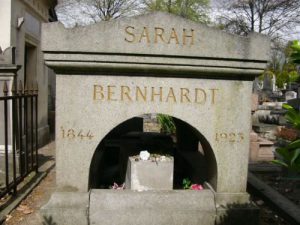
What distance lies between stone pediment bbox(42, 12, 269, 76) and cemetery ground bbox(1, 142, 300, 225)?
1564 millimetres

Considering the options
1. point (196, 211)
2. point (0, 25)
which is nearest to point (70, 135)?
point (196, 211)

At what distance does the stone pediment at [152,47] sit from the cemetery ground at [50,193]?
1564mm

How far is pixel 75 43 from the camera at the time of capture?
3375 millimetres

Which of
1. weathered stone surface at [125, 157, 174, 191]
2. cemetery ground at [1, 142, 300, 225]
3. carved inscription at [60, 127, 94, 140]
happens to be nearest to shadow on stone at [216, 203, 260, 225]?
cemetery ground at [1, 142, 300, 225]

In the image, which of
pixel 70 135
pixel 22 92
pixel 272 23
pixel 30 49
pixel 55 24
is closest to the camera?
pixel 55 24

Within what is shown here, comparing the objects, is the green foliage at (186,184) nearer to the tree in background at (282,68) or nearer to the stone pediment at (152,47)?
the stone pediment at (152,47)

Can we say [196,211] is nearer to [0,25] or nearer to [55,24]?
[55,24]

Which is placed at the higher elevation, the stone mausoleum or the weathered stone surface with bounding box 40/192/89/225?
the stone mausoleum

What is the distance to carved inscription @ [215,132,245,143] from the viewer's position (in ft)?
12.2

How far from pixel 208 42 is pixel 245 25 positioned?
102 ft

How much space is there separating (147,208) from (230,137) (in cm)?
105

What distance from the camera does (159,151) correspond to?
4.24 m

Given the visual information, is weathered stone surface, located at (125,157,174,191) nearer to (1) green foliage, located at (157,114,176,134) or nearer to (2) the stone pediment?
(2) the stone pediment

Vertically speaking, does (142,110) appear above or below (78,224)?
above
